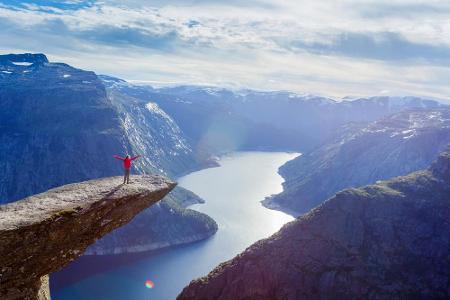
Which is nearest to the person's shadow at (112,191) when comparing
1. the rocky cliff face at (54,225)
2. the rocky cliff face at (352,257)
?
the rocky cliff face at (54,225)

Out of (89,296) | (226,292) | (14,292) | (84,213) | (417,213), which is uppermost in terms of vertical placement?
(84,213)

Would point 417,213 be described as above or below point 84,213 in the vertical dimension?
below

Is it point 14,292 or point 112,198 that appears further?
point 112,198

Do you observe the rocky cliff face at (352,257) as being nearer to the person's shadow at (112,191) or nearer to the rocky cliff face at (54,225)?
the rocky cliff face at (54,225)

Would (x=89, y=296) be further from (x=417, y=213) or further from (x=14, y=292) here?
(x=14, y=292)

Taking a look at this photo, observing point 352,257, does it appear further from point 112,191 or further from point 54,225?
point 54,225

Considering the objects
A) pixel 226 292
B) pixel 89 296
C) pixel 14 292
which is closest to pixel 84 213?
pixel 14 292

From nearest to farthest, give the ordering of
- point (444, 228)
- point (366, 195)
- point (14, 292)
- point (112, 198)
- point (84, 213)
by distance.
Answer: point (14, 292), point (84, 213), point (112, 198), point (444, 228), point (366, 195)
